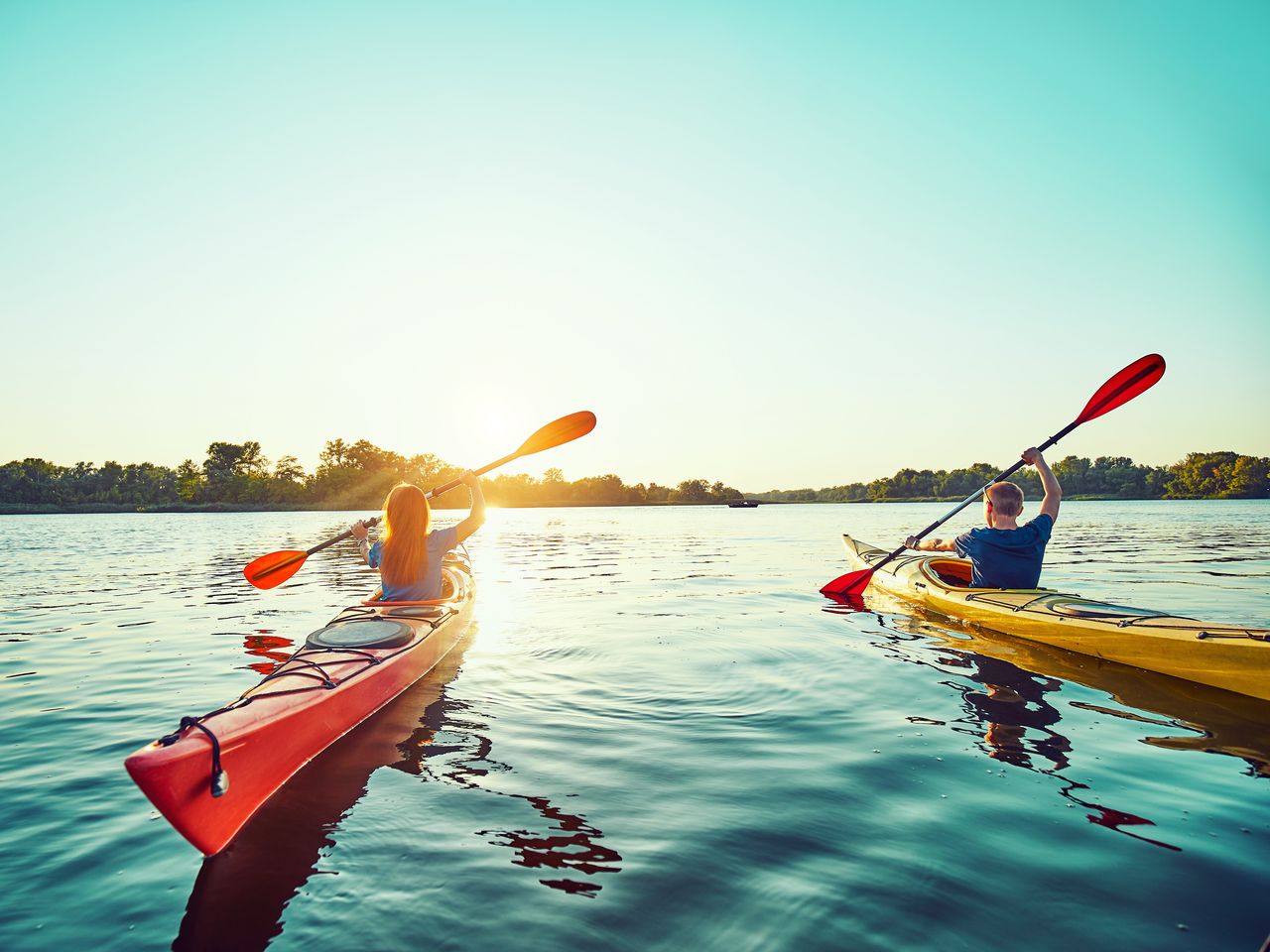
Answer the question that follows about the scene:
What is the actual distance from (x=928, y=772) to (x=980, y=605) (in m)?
4.38

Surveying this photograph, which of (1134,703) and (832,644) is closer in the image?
(1134,703)

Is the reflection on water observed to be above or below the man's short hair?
below

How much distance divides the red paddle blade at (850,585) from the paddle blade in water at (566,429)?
16.1ft

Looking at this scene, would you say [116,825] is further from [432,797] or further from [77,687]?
[77,687]

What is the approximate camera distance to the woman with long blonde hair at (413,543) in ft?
20.4

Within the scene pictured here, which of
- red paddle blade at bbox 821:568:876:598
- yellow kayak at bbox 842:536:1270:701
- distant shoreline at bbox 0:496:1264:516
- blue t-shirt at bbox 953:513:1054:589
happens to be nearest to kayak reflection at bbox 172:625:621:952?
yellow kayak at bbox 842:536:1270:701

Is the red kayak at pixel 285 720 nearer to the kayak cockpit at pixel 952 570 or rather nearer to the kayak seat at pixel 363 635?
the kayak seat at pixel 363 635

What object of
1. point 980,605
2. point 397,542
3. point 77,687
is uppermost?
point 397,542

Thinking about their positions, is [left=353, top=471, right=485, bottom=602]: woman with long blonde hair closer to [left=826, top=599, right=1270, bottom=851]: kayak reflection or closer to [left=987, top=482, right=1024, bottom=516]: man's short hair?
[left=826, top=599, right=1270, bottom=851]: kayak reflection

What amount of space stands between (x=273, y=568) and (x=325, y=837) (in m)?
6.24

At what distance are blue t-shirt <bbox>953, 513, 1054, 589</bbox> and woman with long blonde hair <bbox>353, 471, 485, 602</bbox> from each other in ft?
17.9

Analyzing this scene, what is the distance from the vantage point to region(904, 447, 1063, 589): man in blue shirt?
7.29m

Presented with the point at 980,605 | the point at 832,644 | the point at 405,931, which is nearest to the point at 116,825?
the point at 405,931

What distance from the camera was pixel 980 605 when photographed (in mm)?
7770
